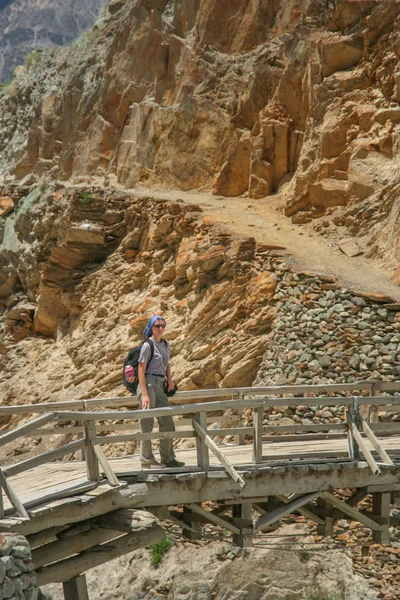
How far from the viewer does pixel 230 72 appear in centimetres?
2461

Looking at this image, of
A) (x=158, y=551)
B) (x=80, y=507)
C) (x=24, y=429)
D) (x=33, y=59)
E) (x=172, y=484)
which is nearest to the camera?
(x=24, y=429)

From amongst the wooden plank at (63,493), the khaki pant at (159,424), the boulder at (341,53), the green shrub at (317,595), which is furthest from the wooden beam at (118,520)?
the boulder at (341,53)

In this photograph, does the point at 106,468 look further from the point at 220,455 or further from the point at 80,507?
the point at 220,455

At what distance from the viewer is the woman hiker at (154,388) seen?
8.12 meters

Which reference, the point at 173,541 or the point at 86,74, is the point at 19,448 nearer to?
the point at 173,541

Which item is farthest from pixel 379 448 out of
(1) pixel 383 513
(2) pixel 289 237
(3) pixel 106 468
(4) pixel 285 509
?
(2) pixel 289 237

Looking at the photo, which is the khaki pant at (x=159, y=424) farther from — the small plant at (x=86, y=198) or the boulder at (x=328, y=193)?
the small plant at (x=86, y=198)

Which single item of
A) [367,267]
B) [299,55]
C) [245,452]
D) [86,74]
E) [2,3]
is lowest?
[245,452]

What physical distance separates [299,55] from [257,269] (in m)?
8.94

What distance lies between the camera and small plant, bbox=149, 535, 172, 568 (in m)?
13.8

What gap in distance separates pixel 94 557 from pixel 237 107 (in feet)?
61.3

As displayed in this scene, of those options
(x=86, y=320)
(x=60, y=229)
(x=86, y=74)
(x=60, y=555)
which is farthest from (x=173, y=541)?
(x=86, y=74)

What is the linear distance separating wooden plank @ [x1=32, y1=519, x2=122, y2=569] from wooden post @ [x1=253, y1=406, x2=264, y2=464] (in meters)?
1.83

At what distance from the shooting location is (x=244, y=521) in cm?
837
